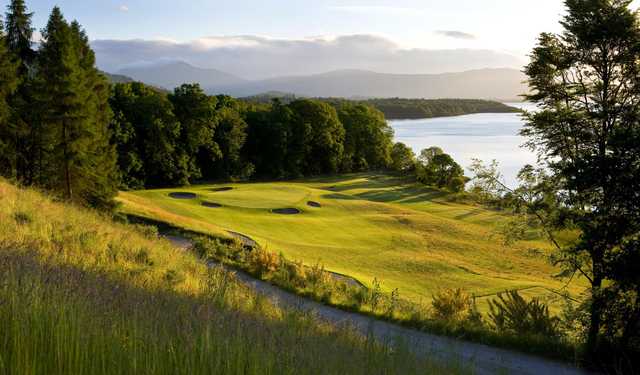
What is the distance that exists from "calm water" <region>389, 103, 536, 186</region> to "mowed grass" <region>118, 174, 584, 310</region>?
4179cm

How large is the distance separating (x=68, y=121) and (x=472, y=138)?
134 metres

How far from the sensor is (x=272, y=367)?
10.5 feet

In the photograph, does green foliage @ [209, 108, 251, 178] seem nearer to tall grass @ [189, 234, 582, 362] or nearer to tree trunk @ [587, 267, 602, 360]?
tall grass @ [189, 234, 582, 362]

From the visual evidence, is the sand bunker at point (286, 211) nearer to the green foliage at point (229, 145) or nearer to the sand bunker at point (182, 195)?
the sand bunker at point (182, 195)

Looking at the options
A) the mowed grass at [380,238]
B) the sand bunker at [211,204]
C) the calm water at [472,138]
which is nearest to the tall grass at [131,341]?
the mowed grass at [380,238]

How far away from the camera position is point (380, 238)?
39656mm

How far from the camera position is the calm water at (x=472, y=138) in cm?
10334

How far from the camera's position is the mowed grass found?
28406mm

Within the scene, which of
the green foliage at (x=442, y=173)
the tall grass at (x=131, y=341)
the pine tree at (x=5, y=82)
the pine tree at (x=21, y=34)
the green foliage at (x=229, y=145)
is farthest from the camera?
the green foliage at (x=442, y=173)

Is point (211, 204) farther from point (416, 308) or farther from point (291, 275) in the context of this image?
point (416, 308)

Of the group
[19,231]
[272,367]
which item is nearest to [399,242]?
[19,231]

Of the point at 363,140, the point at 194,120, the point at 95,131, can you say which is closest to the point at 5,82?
the point at 95,131

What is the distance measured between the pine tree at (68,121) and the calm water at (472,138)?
2687 inches

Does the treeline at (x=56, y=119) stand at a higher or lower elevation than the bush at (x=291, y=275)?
higher
